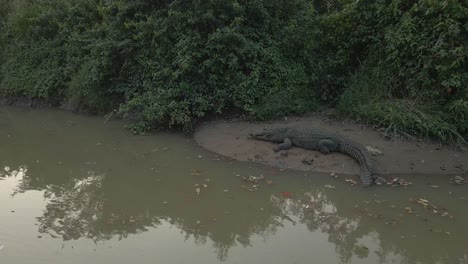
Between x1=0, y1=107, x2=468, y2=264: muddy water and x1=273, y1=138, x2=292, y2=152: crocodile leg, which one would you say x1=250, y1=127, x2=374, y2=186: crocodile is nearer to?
x1=273, y1=138, x2=292, y2=152: crocodile leg

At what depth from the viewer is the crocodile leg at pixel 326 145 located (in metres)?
8.02

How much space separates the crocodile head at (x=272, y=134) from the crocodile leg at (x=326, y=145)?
2.46 feet

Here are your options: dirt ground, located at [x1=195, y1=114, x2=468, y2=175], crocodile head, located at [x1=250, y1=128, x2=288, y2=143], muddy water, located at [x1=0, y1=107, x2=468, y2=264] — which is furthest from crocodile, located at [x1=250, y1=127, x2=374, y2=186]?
muddy water, located at [x1=0, y1=107, x2=468, y2=264]

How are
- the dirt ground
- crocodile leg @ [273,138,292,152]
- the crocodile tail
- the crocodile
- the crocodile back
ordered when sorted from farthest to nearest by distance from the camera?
crocodile leg @ [273,138,292,152], the crocodile, the dirt ground, the crocodile back, the crocodile tail

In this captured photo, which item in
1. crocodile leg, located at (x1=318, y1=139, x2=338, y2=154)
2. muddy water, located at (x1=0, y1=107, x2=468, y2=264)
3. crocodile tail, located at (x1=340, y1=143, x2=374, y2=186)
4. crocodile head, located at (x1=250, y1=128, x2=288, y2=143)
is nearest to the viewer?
muddy water, located at (x1=0, y1=107, x2=468, y2=264)

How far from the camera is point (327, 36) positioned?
33.7 ft

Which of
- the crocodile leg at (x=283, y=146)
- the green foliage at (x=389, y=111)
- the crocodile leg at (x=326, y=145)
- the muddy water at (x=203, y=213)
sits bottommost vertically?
the muddy water at (x=203, y=213)

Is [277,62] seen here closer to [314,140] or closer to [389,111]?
[314,140]

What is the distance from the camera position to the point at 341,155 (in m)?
8.00

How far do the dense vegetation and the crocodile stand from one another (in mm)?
966

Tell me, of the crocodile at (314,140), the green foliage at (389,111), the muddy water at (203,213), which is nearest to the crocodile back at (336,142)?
the crocodile at (314,140)

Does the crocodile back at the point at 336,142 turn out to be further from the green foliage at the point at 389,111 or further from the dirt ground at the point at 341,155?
the green foliage at the point at 389,111

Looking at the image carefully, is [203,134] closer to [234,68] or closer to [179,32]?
[234,68]

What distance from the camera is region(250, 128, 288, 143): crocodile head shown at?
27.9 ft
